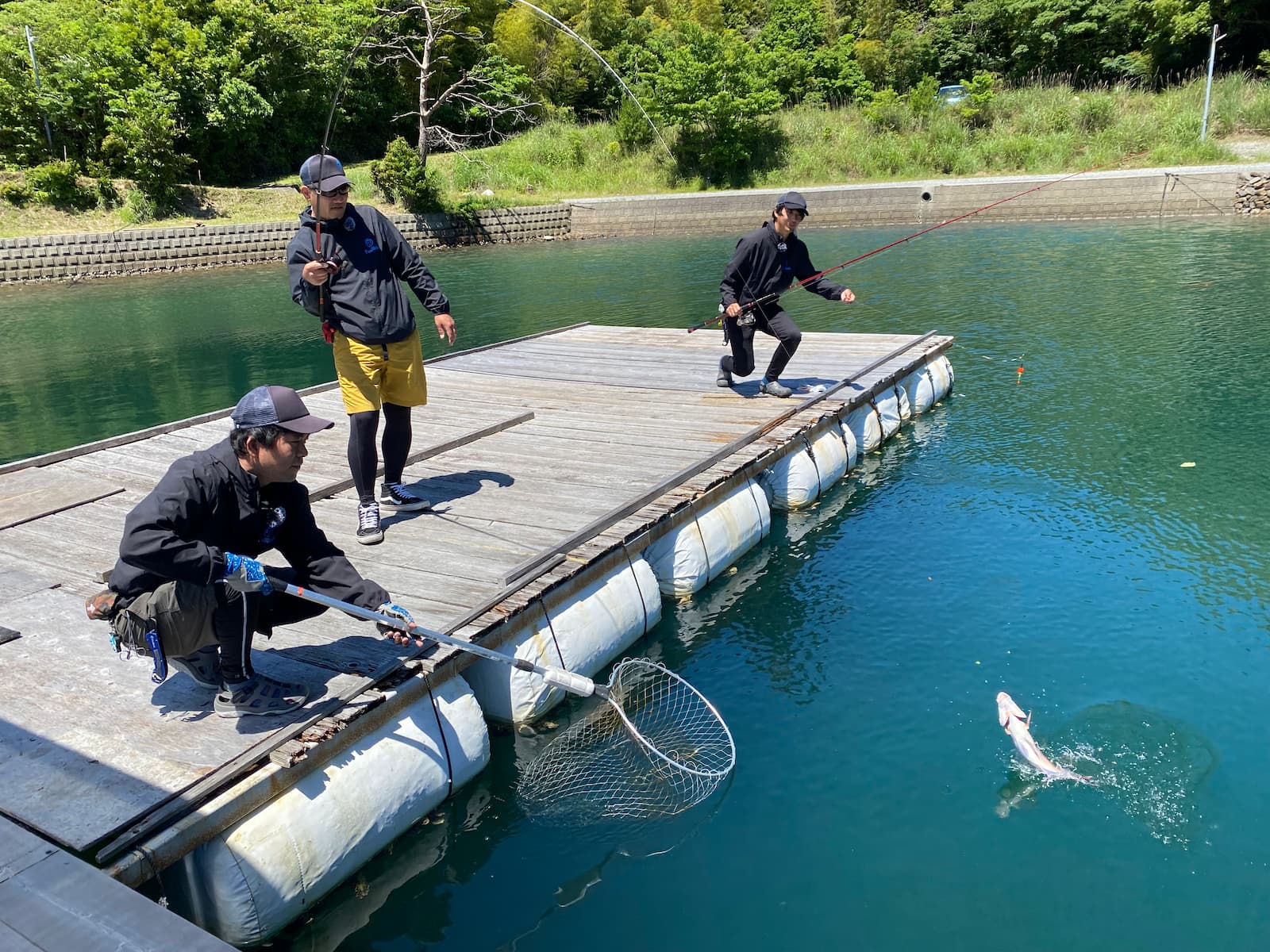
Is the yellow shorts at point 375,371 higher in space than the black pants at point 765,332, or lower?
higher

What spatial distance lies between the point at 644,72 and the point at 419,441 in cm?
3485

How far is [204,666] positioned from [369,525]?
86.8 inches

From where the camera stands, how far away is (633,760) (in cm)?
563

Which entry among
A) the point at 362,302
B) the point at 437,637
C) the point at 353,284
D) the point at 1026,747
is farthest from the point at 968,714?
the point at 353,284

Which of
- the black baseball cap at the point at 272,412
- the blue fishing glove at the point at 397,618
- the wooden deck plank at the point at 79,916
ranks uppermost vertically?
the black baseball cap at the point at 272,412

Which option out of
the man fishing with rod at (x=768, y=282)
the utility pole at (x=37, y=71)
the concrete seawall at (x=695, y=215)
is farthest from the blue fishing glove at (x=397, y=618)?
the utility pole at (x=37, y=71)

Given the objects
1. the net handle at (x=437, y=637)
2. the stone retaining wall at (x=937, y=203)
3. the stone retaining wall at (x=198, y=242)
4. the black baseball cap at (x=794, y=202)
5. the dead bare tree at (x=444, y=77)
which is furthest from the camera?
the dead bare tree at (x=444, y=77)

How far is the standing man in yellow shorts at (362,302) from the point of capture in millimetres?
6409

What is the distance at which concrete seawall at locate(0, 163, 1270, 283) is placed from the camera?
89.6ft

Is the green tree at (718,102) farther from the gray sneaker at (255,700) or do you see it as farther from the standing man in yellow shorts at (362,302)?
the gray sneaker at (255,700)

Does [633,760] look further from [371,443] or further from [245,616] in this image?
[371,443]

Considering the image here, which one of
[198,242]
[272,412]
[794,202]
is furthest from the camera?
[198,242]

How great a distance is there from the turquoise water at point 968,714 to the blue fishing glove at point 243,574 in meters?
1.58

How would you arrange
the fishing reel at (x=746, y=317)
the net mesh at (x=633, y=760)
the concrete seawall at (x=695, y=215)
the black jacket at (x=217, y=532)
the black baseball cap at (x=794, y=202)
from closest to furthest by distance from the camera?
the black jacket at (x=217, y=532) → the net mesh at (x=633, y=760) → the black baseball cap at (x=794, y=202) → the fishing reel at (x=746, y=317) → the concrete seawall at (x=695, y=215)
